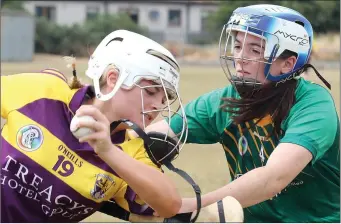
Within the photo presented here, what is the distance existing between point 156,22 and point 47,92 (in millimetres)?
55637

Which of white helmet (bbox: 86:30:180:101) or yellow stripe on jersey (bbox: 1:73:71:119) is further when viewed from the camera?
yellow stripe on jersey (bbox: 1:73:71:119)

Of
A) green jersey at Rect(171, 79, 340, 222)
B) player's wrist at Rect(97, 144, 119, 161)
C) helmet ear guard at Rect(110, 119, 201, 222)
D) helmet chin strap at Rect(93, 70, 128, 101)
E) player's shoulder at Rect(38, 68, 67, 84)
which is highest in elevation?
helmet chin strap at Rect(93, 70, 128, 101)

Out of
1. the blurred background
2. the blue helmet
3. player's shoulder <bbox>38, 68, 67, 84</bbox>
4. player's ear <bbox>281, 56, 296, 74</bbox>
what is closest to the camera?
player's shoulder <bbox>38, 68, 67, 84</bbox>

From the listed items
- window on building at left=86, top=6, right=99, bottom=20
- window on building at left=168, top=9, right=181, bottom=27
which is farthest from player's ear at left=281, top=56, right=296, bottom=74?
window on building at left=168, top=9, right=181, bottom=27

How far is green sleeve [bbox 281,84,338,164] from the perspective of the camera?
11.3 feet

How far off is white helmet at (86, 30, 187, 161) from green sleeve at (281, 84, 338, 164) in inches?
26.6

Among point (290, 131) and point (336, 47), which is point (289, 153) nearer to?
point (290, 131)

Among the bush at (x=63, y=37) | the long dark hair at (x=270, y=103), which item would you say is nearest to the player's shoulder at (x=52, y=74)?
the long dark hair at (x=270, y=103)

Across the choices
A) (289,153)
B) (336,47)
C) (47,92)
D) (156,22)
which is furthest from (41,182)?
(156,22)

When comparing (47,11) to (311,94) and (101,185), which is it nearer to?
(311,94)

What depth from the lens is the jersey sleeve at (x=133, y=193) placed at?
3.15 metres

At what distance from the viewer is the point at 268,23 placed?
3643 mm

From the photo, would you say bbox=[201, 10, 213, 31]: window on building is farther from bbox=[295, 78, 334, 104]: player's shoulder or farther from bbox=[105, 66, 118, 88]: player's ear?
bbox=[105, 66, 118, 88]: player's ear

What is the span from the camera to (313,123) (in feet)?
11.6
